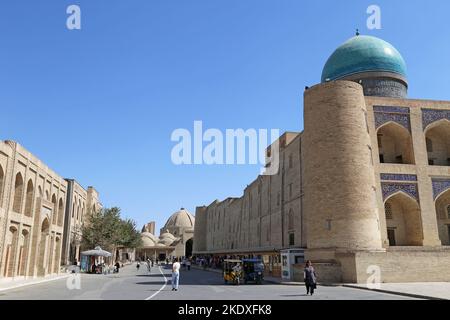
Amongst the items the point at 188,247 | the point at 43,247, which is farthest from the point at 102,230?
the point at 188,247

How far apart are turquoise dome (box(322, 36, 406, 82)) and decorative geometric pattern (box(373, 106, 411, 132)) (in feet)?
17.7

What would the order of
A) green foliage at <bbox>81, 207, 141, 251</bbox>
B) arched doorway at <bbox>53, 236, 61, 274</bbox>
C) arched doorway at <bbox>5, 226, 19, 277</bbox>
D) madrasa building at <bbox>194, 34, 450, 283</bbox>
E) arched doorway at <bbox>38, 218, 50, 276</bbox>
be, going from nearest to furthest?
madrasa building at <bbox>194, 34, 450, 283</bbox>
arched doorway at <bbox>5, 226, 19, 277</bbox>
arched doorway at <bbox>38, 218, 50, 276</bbox>
arched doorway at <bbox>53, 236, 61, 274</bbox>
green foliage at <bbox>81, 207, 141, 251</bbox>

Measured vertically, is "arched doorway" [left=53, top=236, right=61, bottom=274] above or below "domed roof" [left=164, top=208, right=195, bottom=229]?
below

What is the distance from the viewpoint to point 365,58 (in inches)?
1316

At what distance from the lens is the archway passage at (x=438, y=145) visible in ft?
99.9

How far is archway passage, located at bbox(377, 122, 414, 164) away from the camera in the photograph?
2922 centimetres

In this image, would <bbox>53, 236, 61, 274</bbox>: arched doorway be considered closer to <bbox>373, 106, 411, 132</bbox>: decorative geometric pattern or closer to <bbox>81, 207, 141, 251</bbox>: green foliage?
<bbox>81, 207, 141, 251</bbox>: green foliage

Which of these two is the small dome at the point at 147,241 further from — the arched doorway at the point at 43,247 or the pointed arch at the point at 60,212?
the arched doorway at the point at 43,247

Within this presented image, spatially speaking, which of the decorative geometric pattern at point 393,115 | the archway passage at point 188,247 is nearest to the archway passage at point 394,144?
the decorative geometric pattern at point 393,115


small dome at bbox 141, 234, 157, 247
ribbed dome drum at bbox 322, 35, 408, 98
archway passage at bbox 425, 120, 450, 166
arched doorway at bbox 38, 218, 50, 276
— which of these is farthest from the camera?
small dome at bbox 141, 234, 157, 247

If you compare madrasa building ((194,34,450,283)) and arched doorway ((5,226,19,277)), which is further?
arched doorway ((5,226,19,277))

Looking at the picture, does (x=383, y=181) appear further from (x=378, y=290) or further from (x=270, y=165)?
(x=270, y=165)

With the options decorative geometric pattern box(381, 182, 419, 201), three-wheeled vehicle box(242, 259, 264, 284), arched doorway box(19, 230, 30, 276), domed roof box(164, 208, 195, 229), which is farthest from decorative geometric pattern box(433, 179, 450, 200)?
domed roof box(164, 208, 195, 229)
